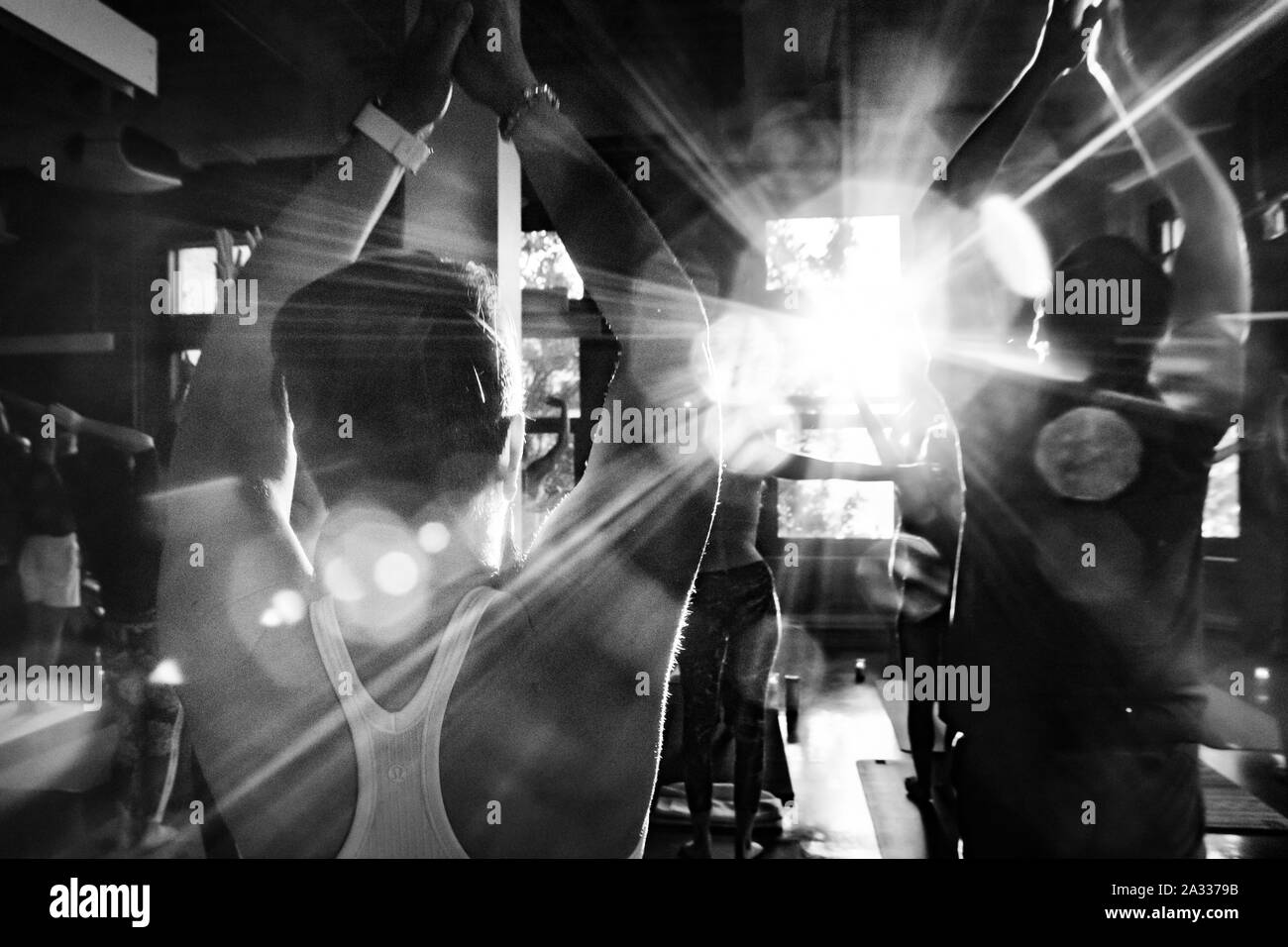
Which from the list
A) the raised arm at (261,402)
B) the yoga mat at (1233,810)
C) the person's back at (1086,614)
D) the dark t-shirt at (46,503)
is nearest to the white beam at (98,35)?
the raised arm at (261,402)

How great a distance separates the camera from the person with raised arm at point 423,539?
0.56 m

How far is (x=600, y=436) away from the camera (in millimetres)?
559

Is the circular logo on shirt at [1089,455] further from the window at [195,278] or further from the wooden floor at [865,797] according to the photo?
the window at [195,278]

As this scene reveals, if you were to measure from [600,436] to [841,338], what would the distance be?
340 millimetres

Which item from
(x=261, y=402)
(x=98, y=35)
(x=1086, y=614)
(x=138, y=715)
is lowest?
(x=138, y=715)

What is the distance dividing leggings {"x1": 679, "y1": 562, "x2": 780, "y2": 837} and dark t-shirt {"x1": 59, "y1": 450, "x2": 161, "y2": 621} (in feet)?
1.99

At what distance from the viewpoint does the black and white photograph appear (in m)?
0.59

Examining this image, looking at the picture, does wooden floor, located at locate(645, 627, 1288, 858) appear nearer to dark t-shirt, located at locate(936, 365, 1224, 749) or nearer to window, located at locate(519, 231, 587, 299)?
dark t-shirt, located at locate(936, 365, 1224, 749)

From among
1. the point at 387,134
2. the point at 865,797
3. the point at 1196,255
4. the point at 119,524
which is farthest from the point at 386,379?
the point at 1196,255

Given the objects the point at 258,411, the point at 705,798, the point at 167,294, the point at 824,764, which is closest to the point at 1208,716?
the point at 824,764

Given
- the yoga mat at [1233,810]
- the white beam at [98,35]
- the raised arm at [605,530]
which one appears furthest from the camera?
the white beam at [98,35]

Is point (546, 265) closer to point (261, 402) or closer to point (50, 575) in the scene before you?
point (261, 402)
